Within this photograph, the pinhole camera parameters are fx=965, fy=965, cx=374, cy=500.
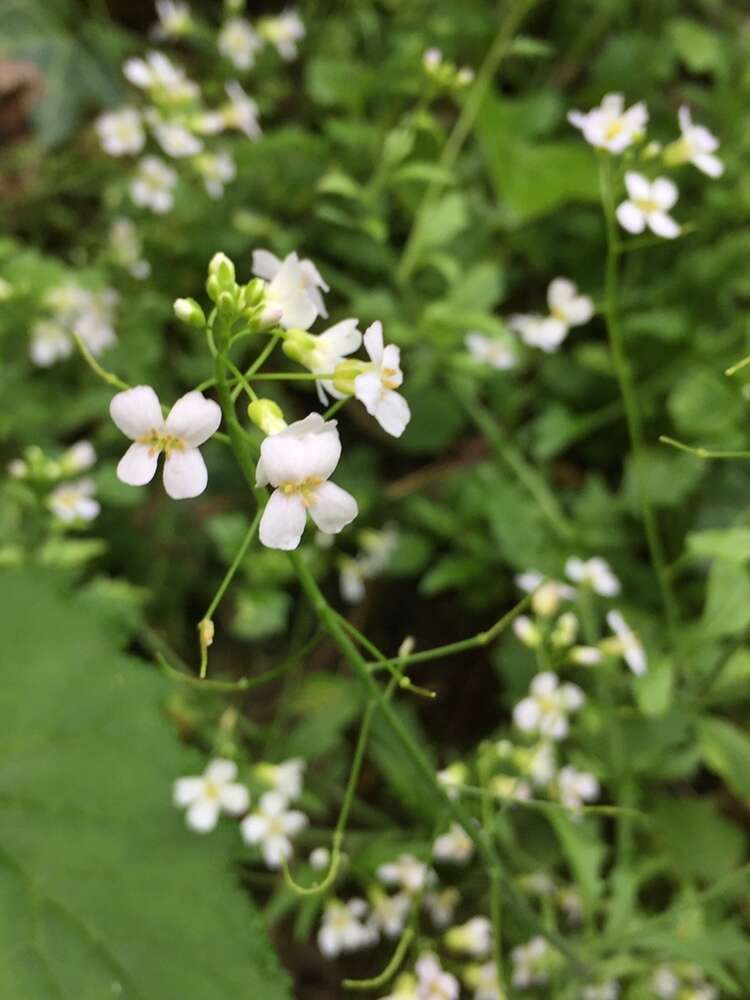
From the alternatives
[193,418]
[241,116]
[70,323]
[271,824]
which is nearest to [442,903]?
[271,824]

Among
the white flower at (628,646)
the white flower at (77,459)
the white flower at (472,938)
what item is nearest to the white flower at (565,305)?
the white flower at (628,646)

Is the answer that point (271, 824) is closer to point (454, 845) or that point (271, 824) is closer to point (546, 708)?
point (454, 845)

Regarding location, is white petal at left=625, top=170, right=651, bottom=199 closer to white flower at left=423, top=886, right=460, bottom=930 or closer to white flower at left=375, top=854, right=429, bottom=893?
white flower at left=375, top=854, right=429, bottom=893

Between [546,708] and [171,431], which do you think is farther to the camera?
[546,708]

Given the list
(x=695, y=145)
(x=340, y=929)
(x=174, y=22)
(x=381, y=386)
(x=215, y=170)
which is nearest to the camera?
(x=381, y=386)

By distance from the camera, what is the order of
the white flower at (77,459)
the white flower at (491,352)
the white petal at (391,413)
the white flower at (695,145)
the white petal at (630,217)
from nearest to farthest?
1. the white petal at (391,413)
2. the white petal at (630,217)
3. the white flower at (695,145)
4. the white flower at (77,459)
5. the white flower at (491,352)

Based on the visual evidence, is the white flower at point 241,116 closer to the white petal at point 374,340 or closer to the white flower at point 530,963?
the white petal at point 374,340

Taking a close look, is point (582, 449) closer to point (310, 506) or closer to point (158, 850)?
point (158, 850)
